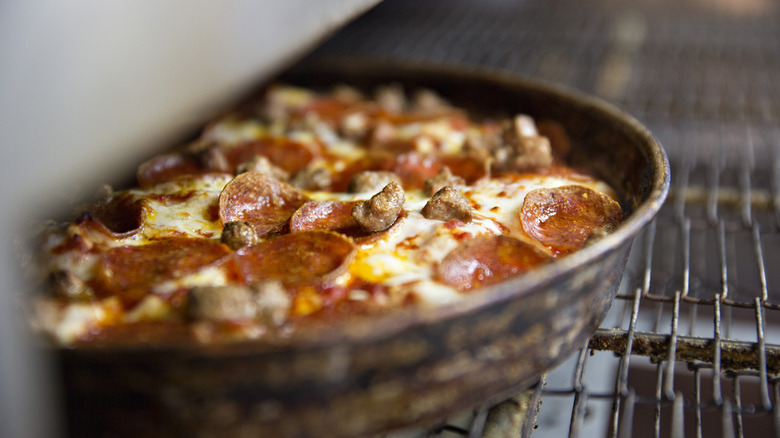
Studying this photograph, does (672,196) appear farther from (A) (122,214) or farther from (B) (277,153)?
(A) (122,214)

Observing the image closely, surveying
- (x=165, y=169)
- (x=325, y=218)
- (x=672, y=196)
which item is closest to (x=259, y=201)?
(x=325, y=218)

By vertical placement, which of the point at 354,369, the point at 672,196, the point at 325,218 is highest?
the point at 354,369

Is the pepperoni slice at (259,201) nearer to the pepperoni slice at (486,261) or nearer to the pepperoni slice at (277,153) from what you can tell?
the pepperoni slice at (277,153)

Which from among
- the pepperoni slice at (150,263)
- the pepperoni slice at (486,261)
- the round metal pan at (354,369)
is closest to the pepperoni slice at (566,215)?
the pepperoni slice at (486,261)

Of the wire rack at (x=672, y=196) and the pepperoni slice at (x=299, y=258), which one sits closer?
the pepperoni slice at (x=299, y=258)

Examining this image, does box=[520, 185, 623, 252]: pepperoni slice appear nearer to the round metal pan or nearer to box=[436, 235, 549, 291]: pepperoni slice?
box=[436, 235, 549, 291]: pepperoni slice

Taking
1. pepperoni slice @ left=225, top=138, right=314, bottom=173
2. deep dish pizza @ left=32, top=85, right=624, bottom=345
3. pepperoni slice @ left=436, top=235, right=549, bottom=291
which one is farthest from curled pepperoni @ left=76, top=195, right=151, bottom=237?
pepperoni slice @ left=436, top=235, right=549, bottom=291
